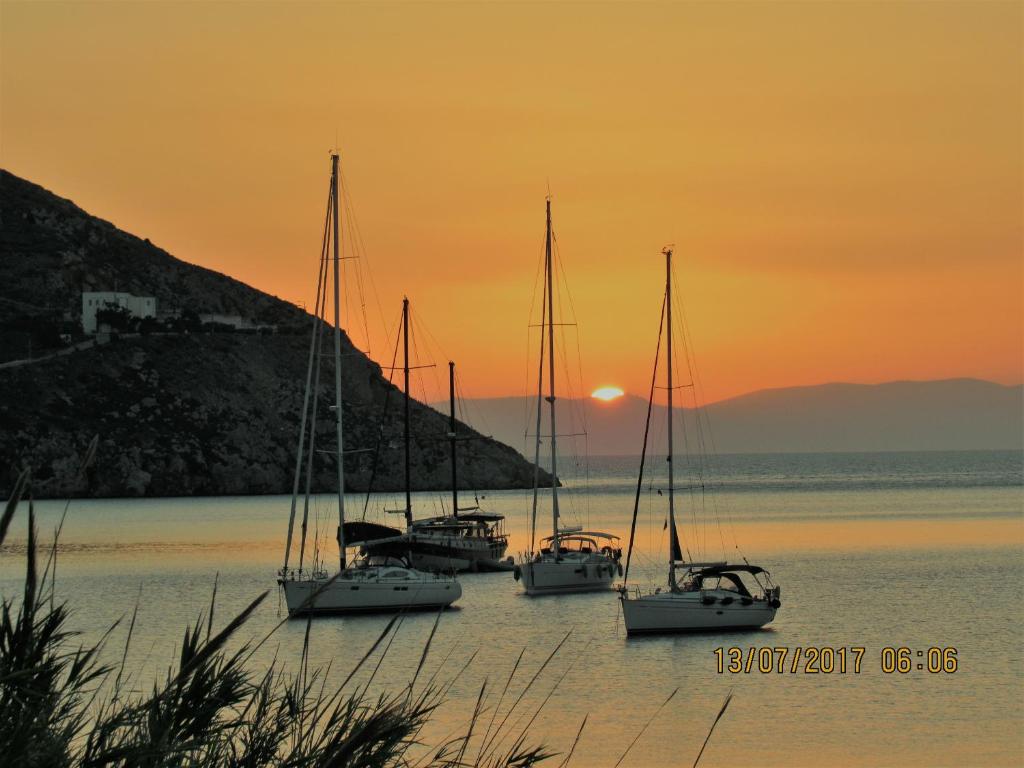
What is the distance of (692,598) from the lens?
36.1 metres

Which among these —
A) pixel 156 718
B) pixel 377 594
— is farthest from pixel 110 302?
pixel 156 718

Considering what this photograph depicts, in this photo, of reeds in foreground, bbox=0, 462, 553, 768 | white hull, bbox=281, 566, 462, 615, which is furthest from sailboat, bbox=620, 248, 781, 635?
reeds in foreground, bbox=0, 462, 553, 768

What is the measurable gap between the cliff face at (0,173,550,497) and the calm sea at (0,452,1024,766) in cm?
3983

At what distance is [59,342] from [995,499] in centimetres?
8860

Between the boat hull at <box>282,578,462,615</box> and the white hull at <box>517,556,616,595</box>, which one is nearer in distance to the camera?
the boat hull at <box>282,578,462,615</box>

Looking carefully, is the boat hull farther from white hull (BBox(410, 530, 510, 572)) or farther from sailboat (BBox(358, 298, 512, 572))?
white hull (BBox(410, 530, 510, 572))

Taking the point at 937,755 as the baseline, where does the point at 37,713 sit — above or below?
above

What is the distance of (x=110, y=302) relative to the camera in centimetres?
14788

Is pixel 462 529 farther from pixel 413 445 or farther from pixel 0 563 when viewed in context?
pixel 413 445

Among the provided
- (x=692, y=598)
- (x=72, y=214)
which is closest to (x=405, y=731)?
(x=692, y=598)

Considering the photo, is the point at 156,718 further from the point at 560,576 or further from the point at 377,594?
the point at 560,576

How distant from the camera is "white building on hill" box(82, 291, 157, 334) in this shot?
479 feet

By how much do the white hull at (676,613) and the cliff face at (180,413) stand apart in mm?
88230

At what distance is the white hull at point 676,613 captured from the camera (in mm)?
35969
